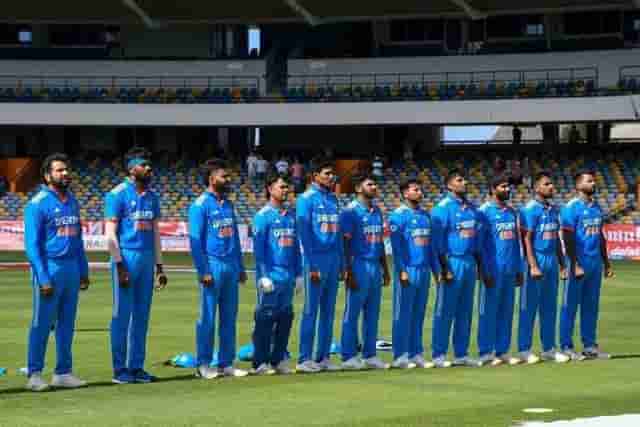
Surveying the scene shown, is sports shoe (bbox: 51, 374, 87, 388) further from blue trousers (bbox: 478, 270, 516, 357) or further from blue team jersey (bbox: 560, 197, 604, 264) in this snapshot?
blue team jersey (bbox: 560, 197, 604, 264)

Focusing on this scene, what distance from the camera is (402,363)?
46.7ft

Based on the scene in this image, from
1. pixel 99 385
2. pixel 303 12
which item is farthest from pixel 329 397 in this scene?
pixel 303 12

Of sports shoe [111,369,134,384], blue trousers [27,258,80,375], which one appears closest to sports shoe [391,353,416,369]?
sports shoe [111,369,134,384]

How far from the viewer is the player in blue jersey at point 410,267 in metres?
14.3

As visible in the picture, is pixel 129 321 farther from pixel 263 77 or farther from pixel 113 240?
pixel 263 77

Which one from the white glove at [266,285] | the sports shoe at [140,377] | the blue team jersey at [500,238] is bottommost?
the sports shoe at [140,377]

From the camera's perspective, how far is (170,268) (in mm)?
36812

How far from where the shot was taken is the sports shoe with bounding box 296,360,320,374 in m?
13.7

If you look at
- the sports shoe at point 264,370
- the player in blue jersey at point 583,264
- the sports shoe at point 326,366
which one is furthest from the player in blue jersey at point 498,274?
the sports shoe at point 264,370

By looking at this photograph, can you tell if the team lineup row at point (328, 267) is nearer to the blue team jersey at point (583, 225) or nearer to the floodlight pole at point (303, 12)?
the blue team jersey at point (583, 225)

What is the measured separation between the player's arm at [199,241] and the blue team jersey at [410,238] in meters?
2.25

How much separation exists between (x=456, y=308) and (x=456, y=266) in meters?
0.47

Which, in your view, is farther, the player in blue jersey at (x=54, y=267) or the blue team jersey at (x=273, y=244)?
the blue team jersey at (x=273, y=244)

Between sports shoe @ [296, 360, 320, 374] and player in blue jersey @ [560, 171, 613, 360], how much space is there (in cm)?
315
